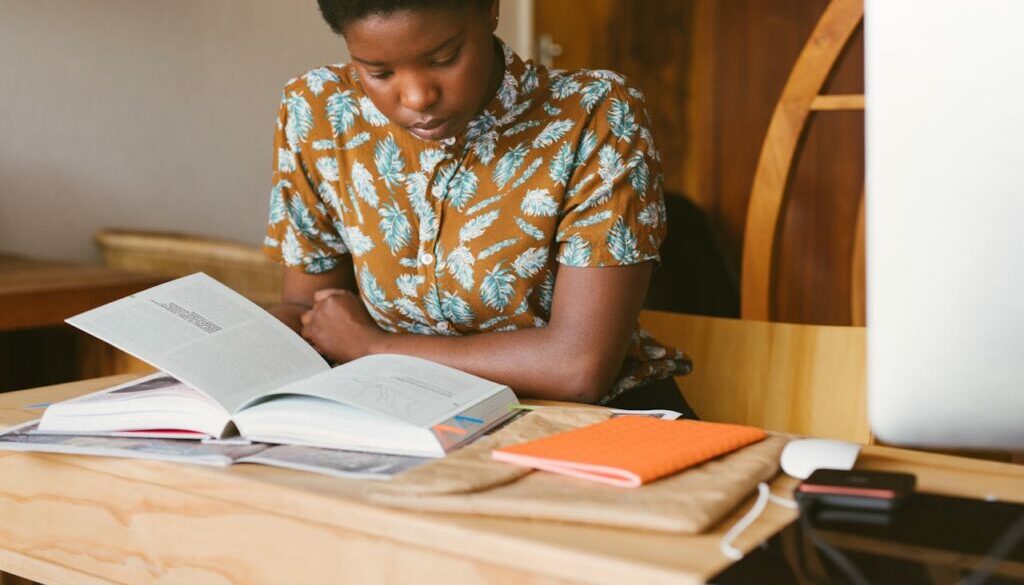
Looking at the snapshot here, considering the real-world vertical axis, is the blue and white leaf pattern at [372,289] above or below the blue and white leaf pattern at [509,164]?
below

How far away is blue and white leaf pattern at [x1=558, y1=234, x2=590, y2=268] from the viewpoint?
1344 millimetres

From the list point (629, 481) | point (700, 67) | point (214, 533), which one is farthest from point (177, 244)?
point (700, 67)

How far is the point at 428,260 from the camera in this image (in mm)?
1425

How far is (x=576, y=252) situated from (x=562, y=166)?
0.36ft

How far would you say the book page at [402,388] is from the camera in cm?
96

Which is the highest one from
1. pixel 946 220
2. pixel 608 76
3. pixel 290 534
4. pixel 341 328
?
pixel 608 76

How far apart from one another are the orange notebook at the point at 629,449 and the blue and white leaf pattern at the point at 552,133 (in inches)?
20.2

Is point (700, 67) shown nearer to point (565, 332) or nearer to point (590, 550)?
point (565, 332)

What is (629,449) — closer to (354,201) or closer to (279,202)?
(354,201)

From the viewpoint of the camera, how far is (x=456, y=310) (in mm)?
1448

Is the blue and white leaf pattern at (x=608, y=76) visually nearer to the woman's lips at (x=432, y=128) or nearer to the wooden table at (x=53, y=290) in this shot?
the woman's lips at (x=432, y=128)

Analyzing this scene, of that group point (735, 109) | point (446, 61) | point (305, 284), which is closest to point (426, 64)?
point (446, 61)

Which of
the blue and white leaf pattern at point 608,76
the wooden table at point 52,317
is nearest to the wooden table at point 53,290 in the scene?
the wooden table at point 52,317

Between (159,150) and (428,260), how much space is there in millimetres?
1125
